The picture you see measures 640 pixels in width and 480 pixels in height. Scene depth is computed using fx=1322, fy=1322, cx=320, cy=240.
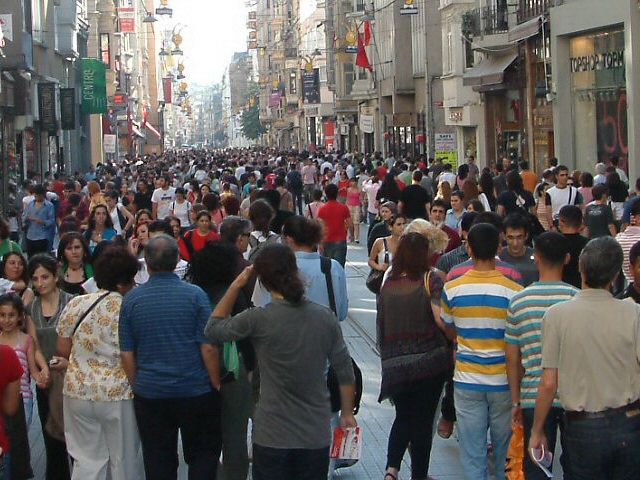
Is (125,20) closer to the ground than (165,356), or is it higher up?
higher up

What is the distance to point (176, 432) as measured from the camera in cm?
717

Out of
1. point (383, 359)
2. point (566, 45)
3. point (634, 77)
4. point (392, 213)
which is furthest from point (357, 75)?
point (383, 359)

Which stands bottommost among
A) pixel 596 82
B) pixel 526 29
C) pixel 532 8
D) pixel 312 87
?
pixel 596 82

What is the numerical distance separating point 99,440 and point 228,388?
30.5 inches

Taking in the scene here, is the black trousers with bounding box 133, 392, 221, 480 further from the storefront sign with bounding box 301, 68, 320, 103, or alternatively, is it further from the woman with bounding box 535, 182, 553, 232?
the storefront sign with bounding box 301, 68, 320, 103


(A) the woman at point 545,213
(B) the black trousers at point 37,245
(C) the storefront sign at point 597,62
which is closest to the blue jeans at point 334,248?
(A) the woman at point 545,213

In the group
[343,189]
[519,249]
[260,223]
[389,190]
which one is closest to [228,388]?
[519,249]

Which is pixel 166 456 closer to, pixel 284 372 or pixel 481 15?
pixel 284 372

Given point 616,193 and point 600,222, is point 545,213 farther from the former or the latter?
point 600,222

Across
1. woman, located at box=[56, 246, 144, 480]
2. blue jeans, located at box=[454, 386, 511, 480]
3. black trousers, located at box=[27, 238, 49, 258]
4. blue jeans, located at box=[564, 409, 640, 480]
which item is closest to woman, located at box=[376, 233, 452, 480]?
blue jeans, located at box=[454, 386, 511, 480]

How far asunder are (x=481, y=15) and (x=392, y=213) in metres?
25.2

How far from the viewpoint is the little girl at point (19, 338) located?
776cm

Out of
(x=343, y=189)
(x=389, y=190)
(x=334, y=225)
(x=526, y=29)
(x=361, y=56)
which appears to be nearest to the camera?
(x=334, y=225)

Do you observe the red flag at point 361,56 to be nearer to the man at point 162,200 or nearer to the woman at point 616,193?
the man at point 162,200
